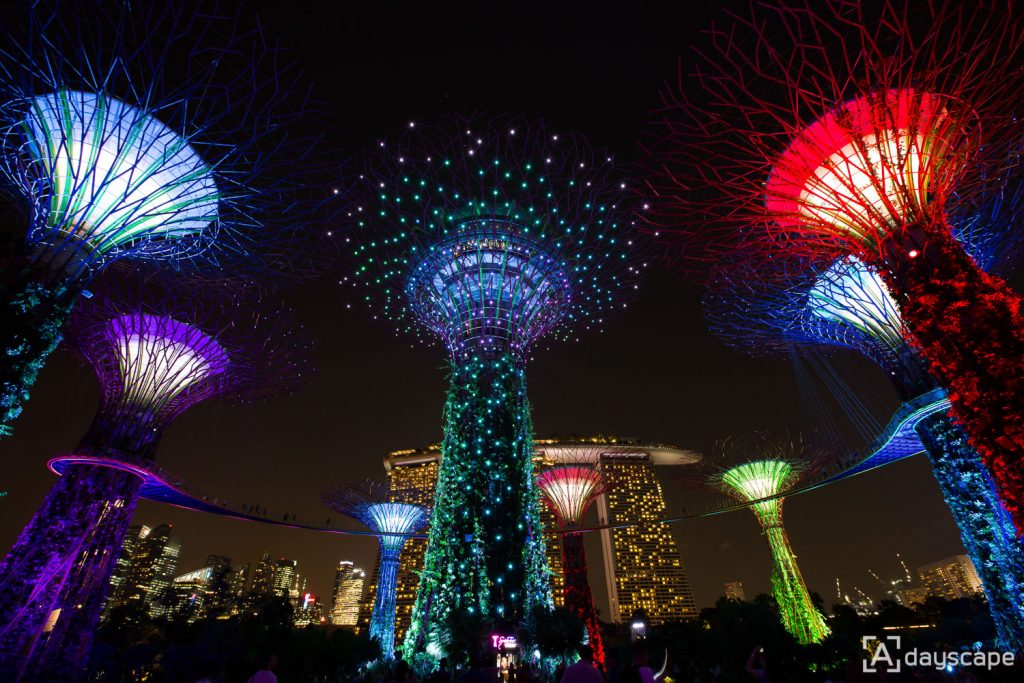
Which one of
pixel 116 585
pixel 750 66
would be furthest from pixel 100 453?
pixel 116 585

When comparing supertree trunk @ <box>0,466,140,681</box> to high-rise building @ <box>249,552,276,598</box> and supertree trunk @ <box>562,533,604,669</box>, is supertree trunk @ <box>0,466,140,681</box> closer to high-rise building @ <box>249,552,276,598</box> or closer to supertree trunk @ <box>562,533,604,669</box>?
supertree trunk @ <box>562,533,604,669</box>

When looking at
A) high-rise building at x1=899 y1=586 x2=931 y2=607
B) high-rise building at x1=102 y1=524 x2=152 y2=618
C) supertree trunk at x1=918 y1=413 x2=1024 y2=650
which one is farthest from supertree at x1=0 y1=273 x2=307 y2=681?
high-rise building at x1=899 y1=586 x2=931 y2=607

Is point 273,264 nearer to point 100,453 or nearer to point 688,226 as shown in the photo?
point 100,453

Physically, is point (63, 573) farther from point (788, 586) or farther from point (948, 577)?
point (948, 577)

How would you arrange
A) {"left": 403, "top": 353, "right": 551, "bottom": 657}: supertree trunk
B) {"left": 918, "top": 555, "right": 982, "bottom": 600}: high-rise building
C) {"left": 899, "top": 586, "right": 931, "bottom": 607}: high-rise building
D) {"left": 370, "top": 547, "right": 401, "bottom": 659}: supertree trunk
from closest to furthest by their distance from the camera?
{"left": 403, "top": 353, "right": 551, "bottom": 657}: supertree trunk
{"left": 370, "top": 547, "right": 401, "bottom": 659}: supertree trunk
{"left": 918, "top": 555, "right": 982, "bottom": 600}: high-rise building
{"left": 899, "top": 586, "right": 931, "bottom": 607}: high-rise building

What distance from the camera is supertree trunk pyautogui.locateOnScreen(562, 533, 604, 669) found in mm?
23797

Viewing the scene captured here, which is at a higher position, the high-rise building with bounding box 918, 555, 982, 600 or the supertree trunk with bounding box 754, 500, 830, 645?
the high-rise building with bounding box 918, 555, 982, 600

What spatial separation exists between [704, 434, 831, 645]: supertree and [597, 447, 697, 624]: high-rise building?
43.6 meters

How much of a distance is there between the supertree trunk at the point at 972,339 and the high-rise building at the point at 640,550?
66.5 meters

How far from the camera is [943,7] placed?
773cm

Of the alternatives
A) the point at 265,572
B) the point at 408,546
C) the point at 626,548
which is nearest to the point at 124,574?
the point at 265,572

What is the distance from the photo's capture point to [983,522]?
14.1 m

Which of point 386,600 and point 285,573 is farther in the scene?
point 285,573

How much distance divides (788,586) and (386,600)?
22.7 m
